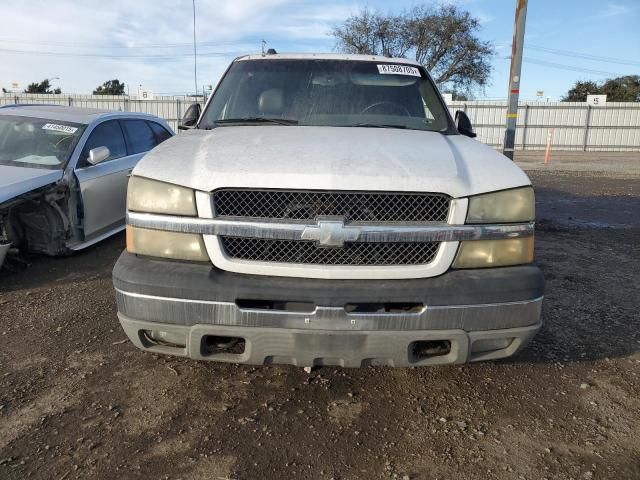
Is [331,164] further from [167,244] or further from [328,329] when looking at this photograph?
[167,244]

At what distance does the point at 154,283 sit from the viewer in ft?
7.89

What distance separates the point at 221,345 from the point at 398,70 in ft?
8.71

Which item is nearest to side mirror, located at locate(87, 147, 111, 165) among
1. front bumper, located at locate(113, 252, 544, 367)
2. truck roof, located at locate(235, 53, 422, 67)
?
truck roof, located at locate(235, 53, 422, 67)

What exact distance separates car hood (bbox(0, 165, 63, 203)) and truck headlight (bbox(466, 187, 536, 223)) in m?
4.16

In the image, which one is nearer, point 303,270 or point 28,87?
point 303,270

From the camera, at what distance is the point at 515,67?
8266 mm

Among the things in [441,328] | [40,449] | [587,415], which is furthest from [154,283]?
[587,415]

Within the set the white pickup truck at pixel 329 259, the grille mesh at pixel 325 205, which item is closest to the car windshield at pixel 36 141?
the white pickup truck at pixel 329 259

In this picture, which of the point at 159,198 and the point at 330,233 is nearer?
the point at 330,233

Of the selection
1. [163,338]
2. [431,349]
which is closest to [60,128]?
[163,338]

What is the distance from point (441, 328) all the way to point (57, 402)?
219 cm

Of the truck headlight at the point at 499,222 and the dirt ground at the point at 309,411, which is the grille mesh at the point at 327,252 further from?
the dirt ground at the point at 309,411

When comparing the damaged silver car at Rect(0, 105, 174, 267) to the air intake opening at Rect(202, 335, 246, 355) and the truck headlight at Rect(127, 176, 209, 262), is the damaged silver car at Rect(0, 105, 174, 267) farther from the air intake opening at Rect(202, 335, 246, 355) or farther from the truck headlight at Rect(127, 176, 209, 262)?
the air intake opening at Rect(202, 335, 246, 355)

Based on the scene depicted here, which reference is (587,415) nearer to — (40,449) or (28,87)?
(40,449)
